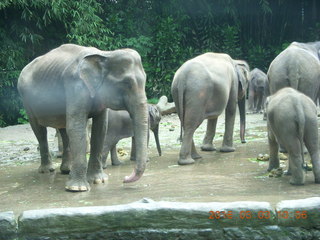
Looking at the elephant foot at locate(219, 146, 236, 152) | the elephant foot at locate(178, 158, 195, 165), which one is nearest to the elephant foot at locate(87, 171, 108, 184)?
the elephant foot at locate(178, 158, 195, 165)

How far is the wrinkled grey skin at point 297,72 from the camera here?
27.4ft

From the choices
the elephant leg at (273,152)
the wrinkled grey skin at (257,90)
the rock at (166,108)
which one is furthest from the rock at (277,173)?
the wrinkled grey skin at (257,90)

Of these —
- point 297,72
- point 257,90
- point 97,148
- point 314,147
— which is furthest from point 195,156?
point 257,90

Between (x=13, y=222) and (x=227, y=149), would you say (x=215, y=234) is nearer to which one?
(x=13, y=222)

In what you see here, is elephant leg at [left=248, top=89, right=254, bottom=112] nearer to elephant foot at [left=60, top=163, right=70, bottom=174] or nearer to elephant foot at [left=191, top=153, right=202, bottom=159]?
elephant foot at [left=191, top=153, right=202, bottom=159]

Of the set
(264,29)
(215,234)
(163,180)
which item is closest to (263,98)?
(264,29)

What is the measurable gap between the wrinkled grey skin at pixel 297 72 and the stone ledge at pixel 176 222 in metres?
3.98

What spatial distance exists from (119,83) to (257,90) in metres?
10.7

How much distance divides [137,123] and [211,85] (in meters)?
2.60

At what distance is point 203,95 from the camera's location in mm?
8227

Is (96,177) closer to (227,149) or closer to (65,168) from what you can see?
(65,168)

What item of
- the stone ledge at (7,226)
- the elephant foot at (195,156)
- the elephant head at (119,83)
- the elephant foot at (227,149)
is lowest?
the elephant foot at (227,149)

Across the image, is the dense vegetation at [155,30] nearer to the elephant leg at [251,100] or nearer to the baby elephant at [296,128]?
the elephant leg at [251,100]

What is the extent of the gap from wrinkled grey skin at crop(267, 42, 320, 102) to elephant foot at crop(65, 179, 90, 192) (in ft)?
12.0
